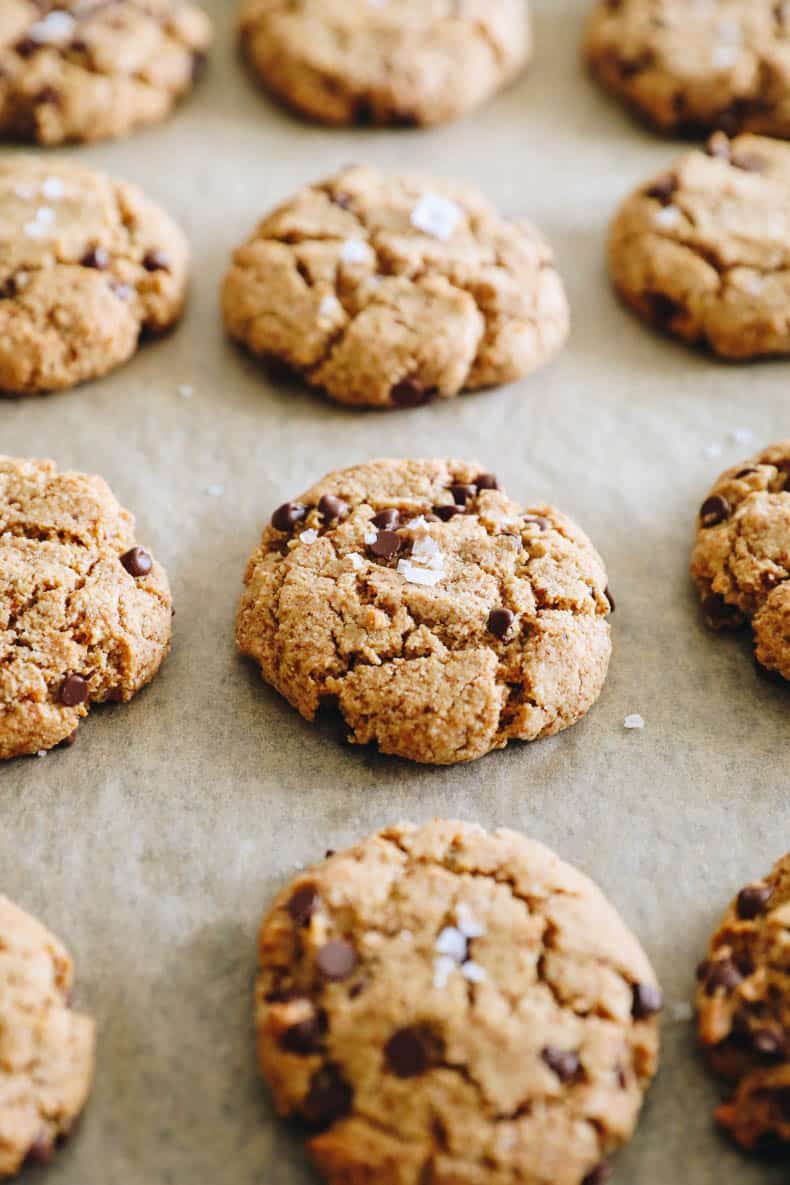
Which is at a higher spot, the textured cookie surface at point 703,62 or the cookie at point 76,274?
the textured cookie surface at point 703,62

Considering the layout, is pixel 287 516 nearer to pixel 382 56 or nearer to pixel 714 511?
pixel 714 511

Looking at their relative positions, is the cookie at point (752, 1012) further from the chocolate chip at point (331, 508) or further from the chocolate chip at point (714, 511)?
the chocolate chip at point (331, 508)

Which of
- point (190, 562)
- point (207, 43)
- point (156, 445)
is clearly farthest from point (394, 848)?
point (207, 43)

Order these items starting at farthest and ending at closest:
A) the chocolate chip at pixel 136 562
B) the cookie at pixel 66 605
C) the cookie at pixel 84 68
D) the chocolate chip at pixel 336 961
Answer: the cookie at pixel 84 68 → the chocolate chip at pixel 136 562 → the cookie at pixel 66 605 → the chocolate chip at pixel 336 961

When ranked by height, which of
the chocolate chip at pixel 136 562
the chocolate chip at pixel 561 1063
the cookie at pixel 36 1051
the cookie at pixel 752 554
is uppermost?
the cookie at pixel 752 554

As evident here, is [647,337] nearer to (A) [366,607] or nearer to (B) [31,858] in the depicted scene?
(A) [366,607]

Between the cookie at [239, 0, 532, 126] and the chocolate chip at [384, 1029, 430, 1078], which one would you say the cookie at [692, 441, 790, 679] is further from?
the cookie at [239, 0, 532, 126]

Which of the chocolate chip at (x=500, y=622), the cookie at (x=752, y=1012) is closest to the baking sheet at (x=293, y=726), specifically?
the cookie at (x=752, y=1012)

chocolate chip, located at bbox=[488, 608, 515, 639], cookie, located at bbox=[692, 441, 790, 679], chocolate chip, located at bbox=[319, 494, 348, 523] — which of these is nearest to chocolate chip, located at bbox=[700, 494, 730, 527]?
cookie, located at bbox=[692, 441, 790, 679]
